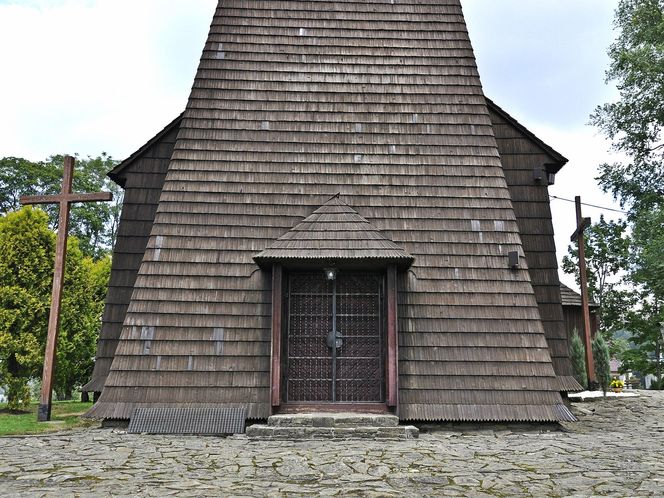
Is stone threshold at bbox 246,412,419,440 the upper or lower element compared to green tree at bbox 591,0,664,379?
lower

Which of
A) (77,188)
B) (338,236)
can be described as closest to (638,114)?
(338,236)

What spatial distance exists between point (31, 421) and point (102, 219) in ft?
64.5

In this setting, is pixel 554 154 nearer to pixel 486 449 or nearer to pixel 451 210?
pixel 451 210

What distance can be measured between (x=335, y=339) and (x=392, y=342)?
30.0 inches

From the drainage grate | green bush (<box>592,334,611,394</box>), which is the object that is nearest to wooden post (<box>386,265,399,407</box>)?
the drainage grate

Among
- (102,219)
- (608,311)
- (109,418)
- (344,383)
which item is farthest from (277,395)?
(608,311)

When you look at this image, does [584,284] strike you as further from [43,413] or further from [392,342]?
[43,413]

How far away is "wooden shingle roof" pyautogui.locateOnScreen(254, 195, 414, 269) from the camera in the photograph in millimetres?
6574

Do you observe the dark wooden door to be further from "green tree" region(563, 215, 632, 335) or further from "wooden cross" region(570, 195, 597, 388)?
"green tree" region(563, 215, 632, 335)

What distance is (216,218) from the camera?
746cm

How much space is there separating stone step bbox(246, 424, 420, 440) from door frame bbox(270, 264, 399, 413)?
36cm

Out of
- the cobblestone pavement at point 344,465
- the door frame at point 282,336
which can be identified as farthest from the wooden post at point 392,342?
the cobblestone pavement at point 344,465

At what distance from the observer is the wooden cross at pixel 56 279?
7.28 metres

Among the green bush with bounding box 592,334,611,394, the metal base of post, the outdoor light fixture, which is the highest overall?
the outdoor light fixture
